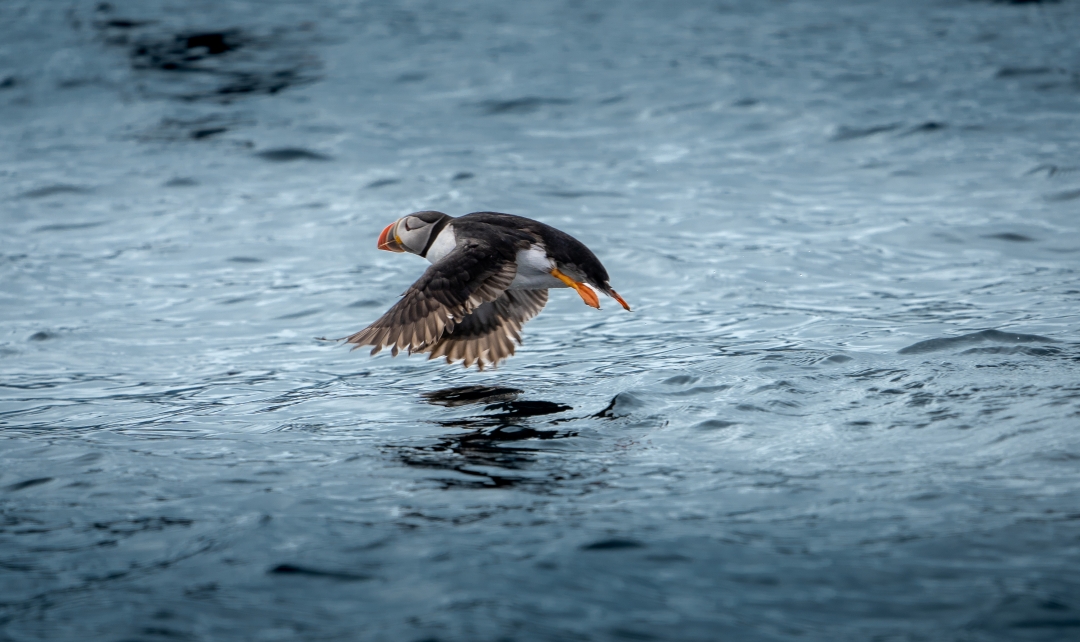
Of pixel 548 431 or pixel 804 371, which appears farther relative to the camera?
pixel 804 371

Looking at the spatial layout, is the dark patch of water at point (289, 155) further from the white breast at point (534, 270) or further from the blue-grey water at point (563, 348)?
the white breast at point (534, 270)

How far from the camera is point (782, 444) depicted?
449cm

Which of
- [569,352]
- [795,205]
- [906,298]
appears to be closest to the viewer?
[569,352]

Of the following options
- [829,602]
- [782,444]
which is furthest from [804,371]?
[829,602]

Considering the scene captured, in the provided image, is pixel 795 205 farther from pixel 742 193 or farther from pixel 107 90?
pixel 107 90

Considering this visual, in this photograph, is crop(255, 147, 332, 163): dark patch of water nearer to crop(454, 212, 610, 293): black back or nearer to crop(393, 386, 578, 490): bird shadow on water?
crop(454, 212, 610, 293): black back

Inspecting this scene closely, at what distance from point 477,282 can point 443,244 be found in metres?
0.71

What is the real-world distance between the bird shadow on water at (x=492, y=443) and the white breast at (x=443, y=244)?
80 cm

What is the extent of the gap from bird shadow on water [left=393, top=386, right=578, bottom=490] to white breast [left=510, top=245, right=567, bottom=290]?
0.61 meters

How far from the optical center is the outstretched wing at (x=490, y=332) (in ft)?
20.2

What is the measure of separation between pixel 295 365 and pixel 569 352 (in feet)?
5.05

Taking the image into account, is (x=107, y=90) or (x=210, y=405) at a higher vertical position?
(x=107, y=90)

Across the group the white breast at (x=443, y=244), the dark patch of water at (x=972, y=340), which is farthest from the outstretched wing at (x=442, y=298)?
the dark patch of water at (x=972, y=340)

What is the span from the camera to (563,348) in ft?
21.5
